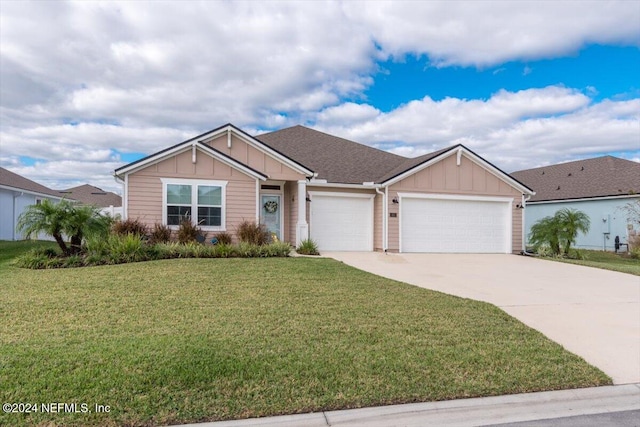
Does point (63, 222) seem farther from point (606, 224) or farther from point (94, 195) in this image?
point (94, 195)

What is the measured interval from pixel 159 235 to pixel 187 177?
88.6 inches

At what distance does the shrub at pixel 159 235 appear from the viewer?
13.3 m

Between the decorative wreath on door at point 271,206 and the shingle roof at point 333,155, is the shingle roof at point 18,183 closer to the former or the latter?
the shingle roof at point 333,155

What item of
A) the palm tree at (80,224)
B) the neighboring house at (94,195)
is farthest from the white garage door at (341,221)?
the neighboring house at (94,195)

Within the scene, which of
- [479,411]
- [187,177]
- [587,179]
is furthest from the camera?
[587,179]

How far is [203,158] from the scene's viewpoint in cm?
1461

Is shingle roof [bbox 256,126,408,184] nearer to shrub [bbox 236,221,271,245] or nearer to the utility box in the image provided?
shrub [bbox 236,221,271,245]

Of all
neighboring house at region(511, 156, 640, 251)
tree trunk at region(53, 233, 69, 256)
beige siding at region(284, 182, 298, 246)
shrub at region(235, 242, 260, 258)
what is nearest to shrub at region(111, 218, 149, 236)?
tree trunk at region(53, 233, 69, 256)

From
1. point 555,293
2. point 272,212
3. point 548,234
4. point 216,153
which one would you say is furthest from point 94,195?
point 555,293

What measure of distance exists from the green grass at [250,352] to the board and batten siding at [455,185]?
31.2 ft

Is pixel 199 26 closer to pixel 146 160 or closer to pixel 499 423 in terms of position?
pixel 146 160

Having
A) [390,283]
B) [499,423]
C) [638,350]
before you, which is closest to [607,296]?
[638,350]

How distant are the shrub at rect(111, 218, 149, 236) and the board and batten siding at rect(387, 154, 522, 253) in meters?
9.33

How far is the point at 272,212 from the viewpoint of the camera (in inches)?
687
